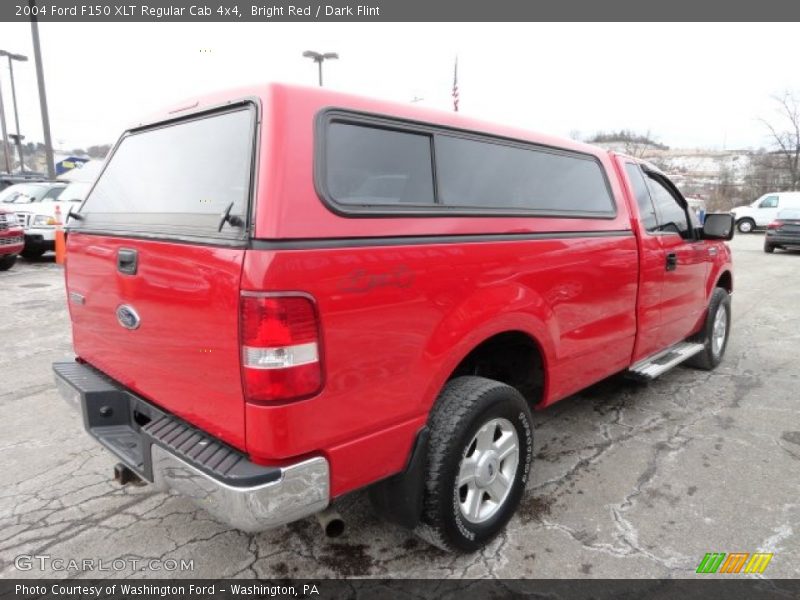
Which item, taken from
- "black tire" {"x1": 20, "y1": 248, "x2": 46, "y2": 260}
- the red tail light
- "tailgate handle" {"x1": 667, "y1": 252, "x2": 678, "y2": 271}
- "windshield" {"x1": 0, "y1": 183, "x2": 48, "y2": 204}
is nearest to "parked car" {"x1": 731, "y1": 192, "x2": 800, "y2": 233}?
"tailgate handle" {"x1": 667, "y1": 252, "x2": 678, "y2": 271}

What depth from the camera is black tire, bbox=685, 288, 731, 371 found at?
4.87 metres

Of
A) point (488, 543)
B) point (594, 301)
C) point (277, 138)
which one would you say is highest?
point (277, 138)

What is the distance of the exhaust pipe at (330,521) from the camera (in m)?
2.08

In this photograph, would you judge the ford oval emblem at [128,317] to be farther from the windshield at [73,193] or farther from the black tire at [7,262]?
the windshield at [73,193]

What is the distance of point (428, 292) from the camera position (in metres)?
2.13

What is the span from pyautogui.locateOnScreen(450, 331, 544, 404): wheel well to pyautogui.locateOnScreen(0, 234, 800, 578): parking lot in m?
0.58

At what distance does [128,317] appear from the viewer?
2.32 meters

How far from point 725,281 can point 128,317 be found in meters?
5.25

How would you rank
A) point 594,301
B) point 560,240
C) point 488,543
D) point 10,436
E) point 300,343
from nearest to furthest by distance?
point 300,343
point 488,543
point 560,240
point 594,301
point 10,436

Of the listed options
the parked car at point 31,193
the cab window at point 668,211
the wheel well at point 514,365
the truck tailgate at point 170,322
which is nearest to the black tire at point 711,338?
the cab window at point 668,211

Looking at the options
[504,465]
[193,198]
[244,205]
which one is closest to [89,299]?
[193,198]

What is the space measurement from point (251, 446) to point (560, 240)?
190 cm

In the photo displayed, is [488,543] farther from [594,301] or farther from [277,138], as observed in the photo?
[277,138]

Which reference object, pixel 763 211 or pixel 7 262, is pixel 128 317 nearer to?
pixel 7 262
